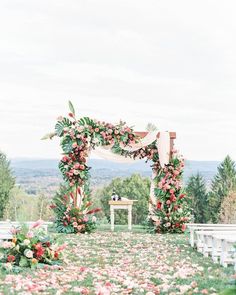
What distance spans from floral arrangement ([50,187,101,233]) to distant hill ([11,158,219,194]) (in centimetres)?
1283

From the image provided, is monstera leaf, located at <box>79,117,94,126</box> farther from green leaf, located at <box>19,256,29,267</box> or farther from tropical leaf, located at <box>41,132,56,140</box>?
green leaf, located at <box>19,256,29,267</box>

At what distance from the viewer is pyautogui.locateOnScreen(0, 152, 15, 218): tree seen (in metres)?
37.2

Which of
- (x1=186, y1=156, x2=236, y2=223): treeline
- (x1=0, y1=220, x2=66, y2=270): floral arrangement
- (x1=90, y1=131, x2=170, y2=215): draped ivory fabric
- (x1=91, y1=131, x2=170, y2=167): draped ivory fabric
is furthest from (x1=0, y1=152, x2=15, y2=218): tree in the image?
(x1=0, y1=220, x2=66, y2=270): floral arrangement

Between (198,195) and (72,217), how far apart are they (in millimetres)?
18120

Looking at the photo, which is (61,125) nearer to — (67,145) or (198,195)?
(67,145)

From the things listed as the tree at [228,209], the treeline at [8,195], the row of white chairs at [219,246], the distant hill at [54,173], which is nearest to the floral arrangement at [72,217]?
the row of white chairs at [219,246]

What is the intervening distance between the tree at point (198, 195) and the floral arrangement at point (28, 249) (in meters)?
24.0

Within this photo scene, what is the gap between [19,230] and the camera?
9.41 meters

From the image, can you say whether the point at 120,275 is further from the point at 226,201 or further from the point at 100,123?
the point at 226,201

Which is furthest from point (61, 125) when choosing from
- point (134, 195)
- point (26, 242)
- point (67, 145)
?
point (134, 195)

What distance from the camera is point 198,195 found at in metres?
33.7

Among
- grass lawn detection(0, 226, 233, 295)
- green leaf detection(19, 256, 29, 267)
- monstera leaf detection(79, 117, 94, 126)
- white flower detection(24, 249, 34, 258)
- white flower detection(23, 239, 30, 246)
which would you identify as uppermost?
monstera leaf detection(79, 117, 94, 126)

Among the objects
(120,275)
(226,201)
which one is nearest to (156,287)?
(120,275)

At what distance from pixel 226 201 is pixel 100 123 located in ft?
50.0
